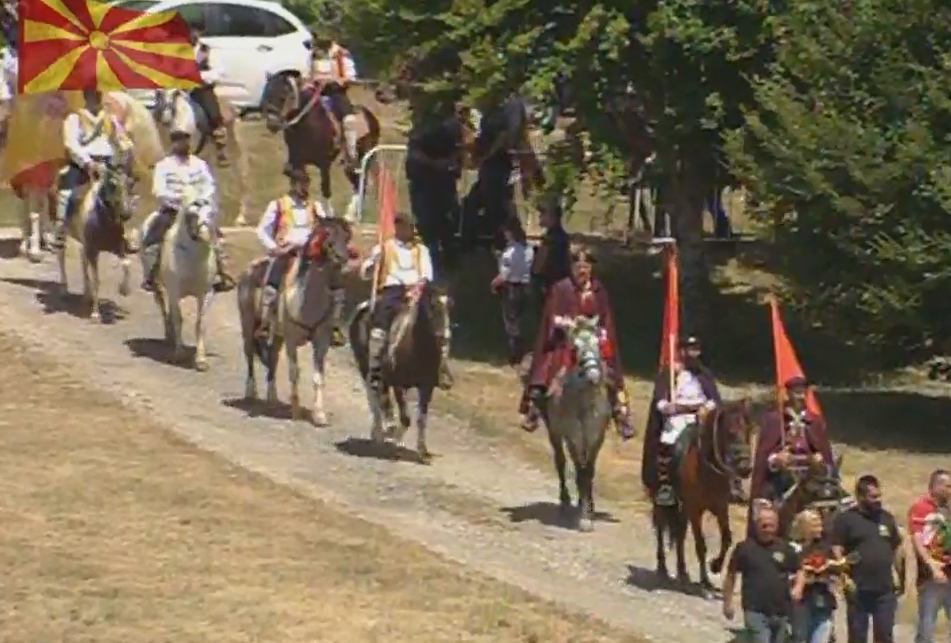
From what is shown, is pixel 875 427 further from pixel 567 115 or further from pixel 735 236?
pixel 735 236

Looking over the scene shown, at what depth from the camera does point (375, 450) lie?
83.3 feet

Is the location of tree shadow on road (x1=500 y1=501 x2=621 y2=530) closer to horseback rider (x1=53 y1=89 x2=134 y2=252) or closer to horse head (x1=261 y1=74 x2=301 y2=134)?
horseback rider (x1=53 y1=89 x2=134 y2=252)

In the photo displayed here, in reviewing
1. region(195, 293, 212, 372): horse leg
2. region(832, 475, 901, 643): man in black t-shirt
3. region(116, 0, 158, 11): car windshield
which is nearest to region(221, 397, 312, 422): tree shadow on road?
region(195, 293, 212, 372): horse leg

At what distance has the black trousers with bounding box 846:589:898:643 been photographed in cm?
1920

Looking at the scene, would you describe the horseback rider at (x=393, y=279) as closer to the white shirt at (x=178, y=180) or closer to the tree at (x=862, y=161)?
the white shirt at (x=178, y=180)

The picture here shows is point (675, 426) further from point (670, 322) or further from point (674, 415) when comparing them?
point (670, 322)

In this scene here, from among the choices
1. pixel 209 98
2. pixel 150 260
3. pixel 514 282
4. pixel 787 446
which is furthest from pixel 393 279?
pixel 209 98

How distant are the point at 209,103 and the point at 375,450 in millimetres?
10645

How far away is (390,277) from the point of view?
80.1 ft

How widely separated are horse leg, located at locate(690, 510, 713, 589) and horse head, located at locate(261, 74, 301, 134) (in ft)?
45.6

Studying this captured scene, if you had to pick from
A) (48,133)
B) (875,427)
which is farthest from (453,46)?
(875,427)

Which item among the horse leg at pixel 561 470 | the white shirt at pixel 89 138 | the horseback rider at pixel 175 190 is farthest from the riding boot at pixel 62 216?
the horse leg at pixel 561 470

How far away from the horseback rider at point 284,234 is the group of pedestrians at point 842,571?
24.5 feet

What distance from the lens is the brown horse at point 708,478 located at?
20188 millimetres
